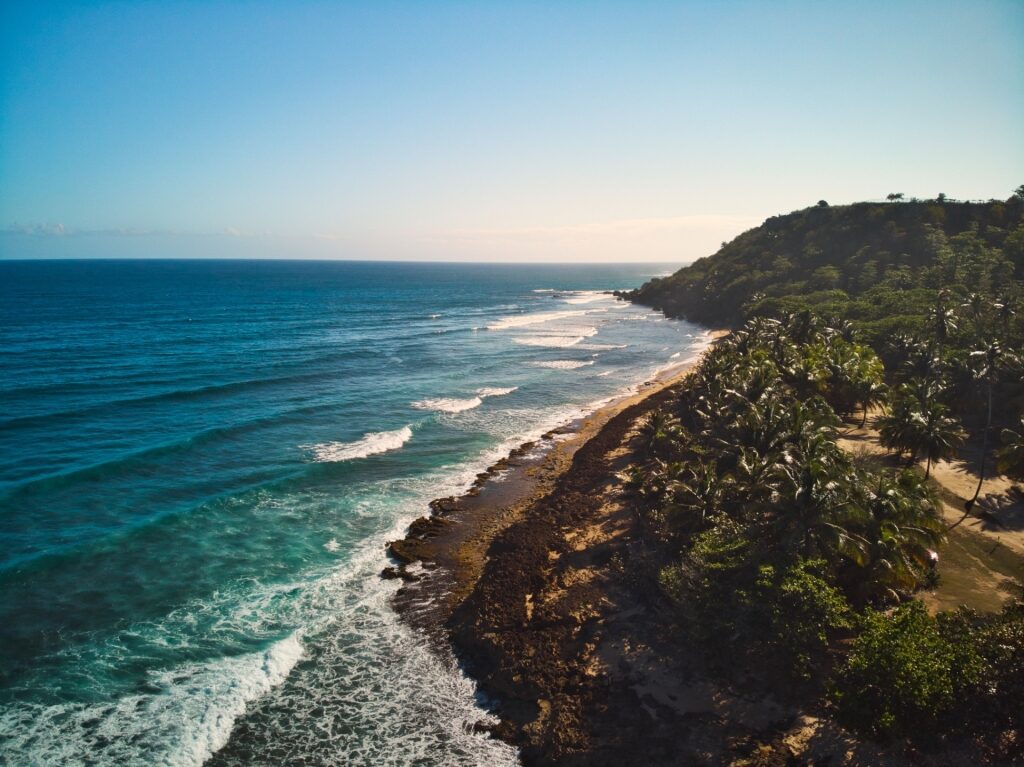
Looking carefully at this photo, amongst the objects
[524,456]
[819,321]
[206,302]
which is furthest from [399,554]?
[206,302]

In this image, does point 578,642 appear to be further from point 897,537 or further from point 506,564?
point 897,537

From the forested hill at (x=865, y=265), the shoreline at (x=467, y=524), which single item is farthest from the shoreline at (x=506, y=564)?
the forested hill at (x=865, y=265)

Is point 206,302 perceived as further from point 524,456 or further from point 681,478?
point 681,478

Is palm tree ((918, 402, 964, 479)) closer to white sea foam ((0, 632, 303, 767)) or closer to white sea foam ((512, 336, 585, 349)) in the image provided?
white sea foam ((0, 632, 303, 767))

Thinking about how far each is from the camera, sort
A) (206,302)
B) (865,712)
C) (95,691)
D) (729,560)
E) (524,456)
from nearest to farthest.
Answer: (865,712) < (95,691) < (729,560) < (524,456) < (206,302)

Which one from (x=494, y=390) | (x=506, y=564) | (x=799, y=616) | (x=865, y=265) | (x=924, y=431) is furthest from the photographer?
(x=865, y=265)

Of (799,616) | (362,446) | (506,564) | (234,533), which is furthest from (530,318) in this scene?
(799,616)
